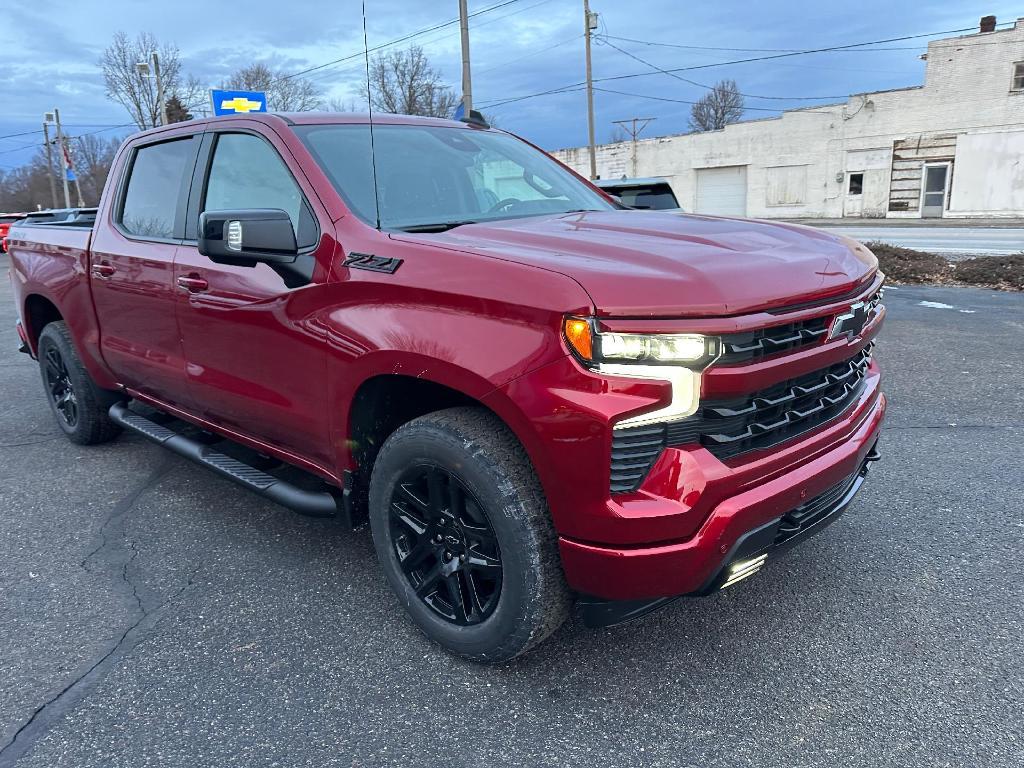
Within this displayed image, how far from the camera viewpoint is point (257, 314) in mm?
3049

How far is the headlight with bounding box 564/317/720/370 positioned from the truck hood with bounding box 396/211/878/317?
0.20 ft

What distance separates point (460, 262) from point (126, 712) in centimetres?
175

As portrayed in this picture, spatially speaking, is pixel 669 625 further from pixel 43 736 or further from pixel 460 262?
pixel 43 736

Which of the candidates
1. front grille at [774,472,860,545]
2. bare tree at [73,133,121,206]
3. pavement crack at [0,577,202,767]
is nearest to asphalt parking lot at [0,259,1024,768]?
pavement crack at [0,577,202,767]

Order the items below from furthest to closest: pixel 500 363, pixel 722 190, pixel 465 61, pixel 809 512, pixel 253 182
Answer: pixel 722 190
pixel 465 61
pixel 253 182
pixel 809 512
pixel 500 363

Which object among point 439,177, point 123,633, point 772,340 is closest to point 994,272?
point 439,177

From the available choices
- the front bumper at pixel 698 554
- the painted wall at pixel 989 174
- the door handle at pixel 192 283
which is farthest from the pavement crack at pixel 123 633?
the painted wall at pixel 989 174

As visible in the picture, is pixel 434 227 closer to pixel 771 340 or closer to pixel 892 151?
pixel 771 340

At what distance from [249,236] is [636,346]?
143cm

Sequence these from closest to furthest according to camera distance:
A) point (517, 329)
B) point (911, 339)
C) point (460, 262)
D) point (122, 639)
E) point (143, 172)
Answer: point (517, 329), point (460, 262), point (122, 639), point (143, 172), point (911, 339)

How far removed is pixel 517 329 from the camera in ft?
7.21

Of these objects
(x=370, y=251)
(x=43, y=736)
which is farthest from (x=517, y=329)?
(x=43, y=736)

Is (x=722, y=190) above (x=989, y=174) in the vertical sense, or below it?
below

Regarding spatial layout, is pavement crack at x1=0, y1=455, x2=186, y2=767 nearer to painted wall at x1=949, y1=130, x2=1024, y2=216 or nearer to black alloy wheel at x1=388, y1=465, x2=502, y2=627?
black alloy wheel at x1=388, y1=465, x2=502, y2=627
